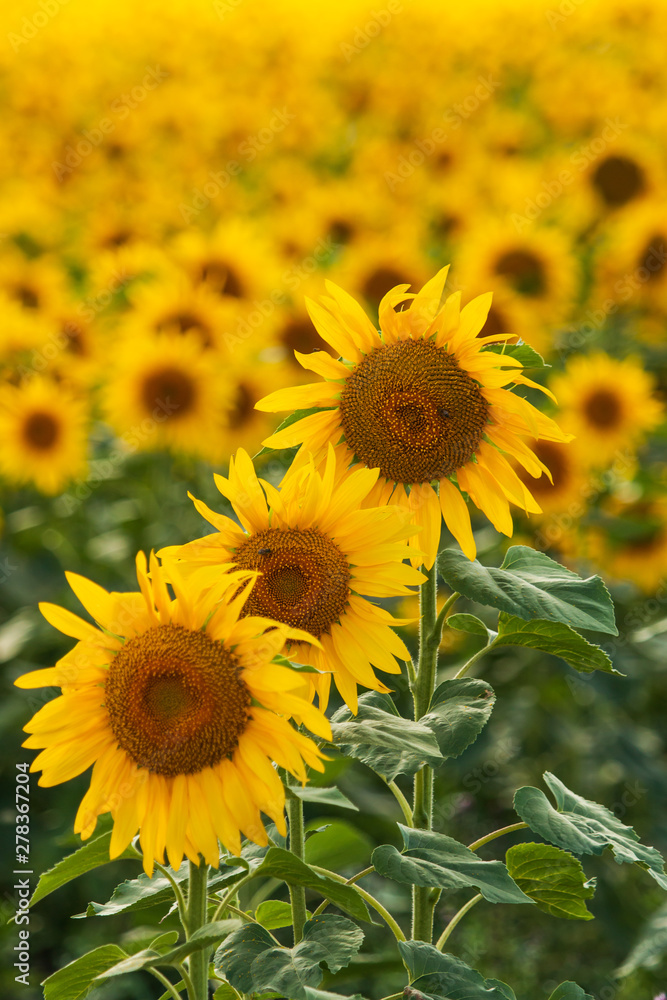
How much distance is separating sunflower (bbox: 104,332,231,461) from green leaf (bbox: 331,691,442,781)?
255cm

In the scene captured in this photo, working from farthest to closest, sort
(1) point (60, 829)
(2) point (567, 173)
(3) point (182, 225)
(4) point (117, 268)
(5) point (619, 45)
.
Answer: (5) point (619, 45) → (3) point (182, 225) → (2) point (567, 173) → (4) point (117, 268) → (1) point (60, 829)

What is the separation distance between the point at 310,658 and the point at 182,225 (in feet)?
12.9

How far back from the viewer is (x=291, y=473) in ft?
4.00

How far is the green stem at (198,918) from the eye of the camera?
106 centimetres

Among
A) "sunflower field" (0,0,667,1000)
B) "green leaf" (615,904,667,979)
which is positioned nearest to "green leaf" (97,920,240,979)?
"sunflower field" (0,0,667,1000)

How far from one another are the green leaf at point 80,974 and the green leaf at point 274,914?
24 cm

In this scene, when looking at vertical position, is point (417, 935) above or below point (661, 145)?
below

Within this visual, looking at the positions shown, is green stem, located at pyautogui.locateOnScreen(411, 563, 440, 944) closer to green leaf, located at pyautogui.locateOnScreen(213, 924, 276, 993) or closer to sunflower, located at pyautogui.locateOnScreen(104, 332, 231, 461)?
green leaf, located at pyautogui.locateOnScreen(213, 924, 276, 993)

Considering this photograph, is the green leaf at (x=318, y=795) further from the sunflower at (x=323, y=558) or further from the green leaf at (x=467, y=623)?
the green leaf at (x=467, y=623)

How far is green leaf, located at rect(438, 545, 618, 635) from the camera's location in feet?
3.56

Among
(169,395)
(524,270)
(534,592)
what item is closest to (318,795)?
(534,592)

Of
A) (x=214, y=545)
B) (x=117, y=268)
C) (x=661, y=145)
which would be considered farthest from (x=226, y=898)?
(x=661, y=145)

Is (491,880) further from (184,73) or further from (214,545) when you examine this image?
(184,73)

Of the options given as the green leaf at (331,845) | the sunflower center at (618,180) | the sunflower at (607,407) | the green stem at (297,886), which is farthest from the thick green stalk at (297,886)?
the sunflower center at (618,180)
